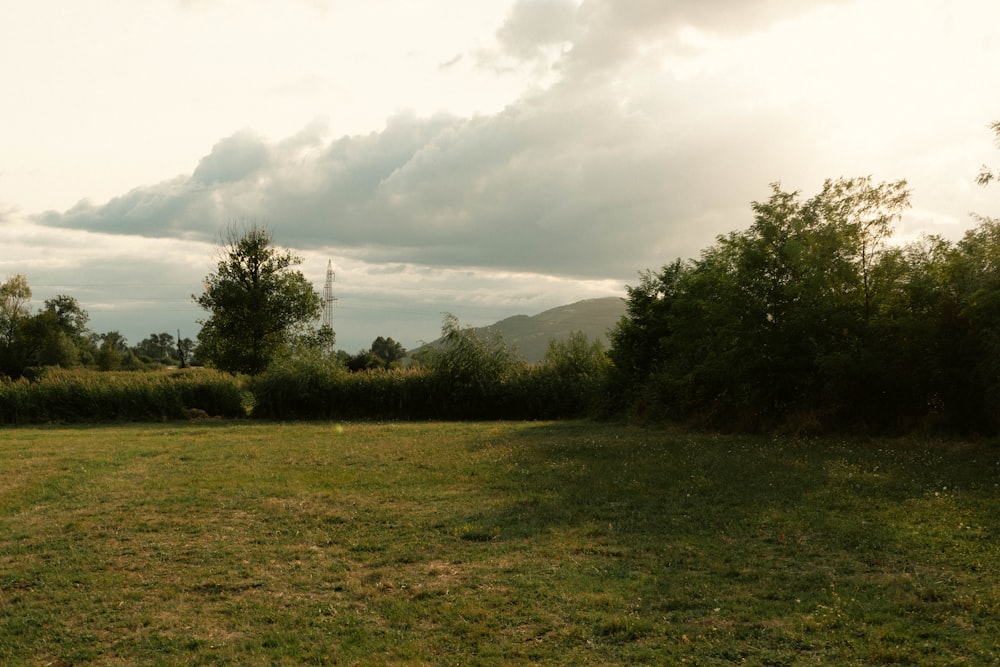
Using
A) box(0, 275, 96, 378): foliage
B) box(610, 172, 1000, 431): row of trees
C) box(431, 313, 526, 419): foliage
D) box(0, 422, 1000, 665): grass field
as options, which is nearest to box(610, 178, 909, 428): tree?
box(610, 172, 1000, 431): row of trees

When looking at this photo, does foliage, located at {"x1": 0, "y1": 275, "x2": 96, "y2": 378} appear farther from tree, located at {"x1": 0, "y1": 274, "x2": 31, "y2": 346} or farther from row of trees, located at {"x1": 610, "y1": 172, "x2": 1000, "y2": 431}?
row of trees, located at {"x1": 610, "y1": 172, "x2": 1000, "y2": 431}

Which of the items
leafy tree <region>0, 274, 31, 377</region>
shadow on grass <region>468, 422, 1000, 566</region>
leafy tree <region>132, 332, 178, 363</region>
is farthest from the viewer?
leafy tree <region>132, 332, 178, 363</region>

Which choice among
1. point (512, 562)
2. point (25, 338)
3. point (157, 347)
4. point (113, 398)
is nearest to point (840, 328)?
point (512, 562)

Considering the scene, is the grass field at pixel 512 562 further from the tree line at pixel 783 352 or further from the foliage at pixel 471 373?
the foliage at pixel 471 373

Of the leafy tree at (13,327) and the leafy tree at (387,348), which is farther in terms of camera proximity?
the leafy tree at (387,348)

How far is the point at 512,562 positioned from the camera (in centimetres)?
899

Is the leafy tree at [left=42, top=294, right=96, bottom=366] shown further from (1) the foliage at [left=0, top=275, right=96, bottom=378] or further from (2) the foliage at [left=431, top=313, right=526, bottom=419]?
(2) the foliage at [left=431, top=313, right=526, bottom=419]

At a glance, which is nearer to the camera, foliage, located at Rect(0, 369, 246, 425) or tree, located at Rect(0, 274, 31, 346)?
foliage, located at Rect(0, 369, 246, 425)

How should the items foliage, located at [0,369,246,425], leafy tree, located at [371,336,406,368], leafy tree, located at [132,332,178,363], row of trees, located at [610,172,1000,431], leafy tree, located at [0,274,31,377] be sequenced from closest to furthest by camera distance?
row of trees, located at [610,172,1000,431]
foliage, located at [0,369,246,425]
leafy tree, located at [0,274,31,377]
leafy tree, located at [371,336,406,368]
leafy tree, located at [132,332,178,363]

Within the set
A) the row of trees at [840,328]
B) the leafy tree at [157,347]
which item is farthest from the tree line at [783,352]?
the leafy tree at [157,347]

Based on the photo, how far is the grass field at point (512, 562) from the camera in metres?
6.45

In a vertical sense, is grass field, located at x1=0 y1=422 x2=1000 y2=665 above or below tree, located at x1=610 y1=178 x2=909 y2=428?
below

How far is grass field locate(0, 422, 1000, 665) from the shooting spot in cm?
645

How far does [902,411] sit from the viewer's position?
2062 cm
